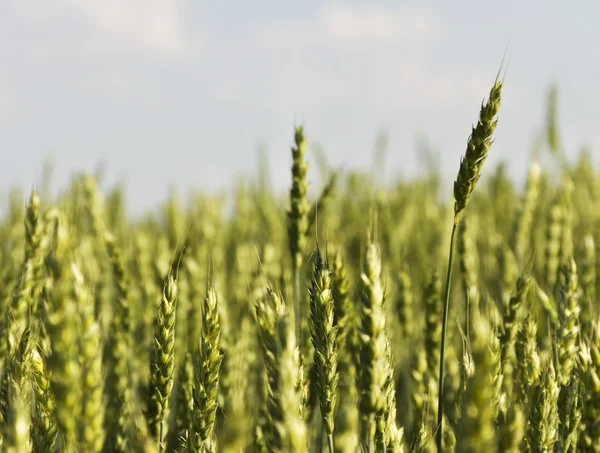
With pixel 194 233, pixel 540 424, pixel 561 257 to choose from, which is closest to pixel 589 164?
pixel 561 257

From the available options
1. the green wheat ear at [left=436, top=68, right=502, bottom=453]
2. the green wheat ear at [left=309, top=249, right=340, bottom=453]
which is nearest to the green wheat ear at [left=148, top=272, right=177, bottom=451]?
the green wheat ear at [left=309, top=249, right=340, bottom=453]

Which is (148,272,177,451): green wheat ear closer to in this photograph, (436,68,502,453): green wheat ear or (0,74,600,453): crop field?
(0,74,600,453): crop field

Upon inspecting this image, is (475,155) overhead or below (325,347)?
overhead

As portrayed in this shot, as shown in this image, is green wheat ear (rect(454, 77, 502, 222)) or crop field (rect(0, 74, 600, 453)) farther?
green wheat ear (rect(454, 77, 502, 222))

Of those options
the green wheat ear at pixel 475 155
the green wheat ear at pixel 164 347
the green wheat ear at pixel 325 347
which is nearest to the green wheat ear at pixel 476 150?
the green wheat ear at pixel 475 155

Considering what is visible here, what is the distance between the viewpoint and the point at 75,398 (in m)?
1.05

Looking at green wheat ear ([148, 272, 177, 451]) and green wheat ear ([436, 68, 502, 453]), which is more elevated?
green wheat ear ([436, 68, 502, 453])

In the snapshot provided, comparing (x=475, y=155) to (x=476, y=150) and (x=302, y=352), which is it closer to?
(x=476, y=150)

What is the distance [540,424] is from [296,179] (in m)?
1.10

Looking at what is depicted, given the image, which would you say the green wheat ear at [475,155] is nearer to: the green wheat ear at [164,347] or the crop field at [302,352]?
the crop field at [302,352]

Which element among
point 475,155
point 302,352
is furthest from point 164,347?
point 475,155

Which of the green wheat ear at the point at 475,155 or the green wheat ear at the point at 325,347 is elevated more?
the green wheat ear at the point at 475,155

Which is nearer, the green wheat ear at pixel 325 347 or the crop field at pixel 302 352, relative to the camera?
the crop field at pixel 302 352

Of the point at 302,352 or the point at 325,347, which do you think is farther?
the point at 302,352
